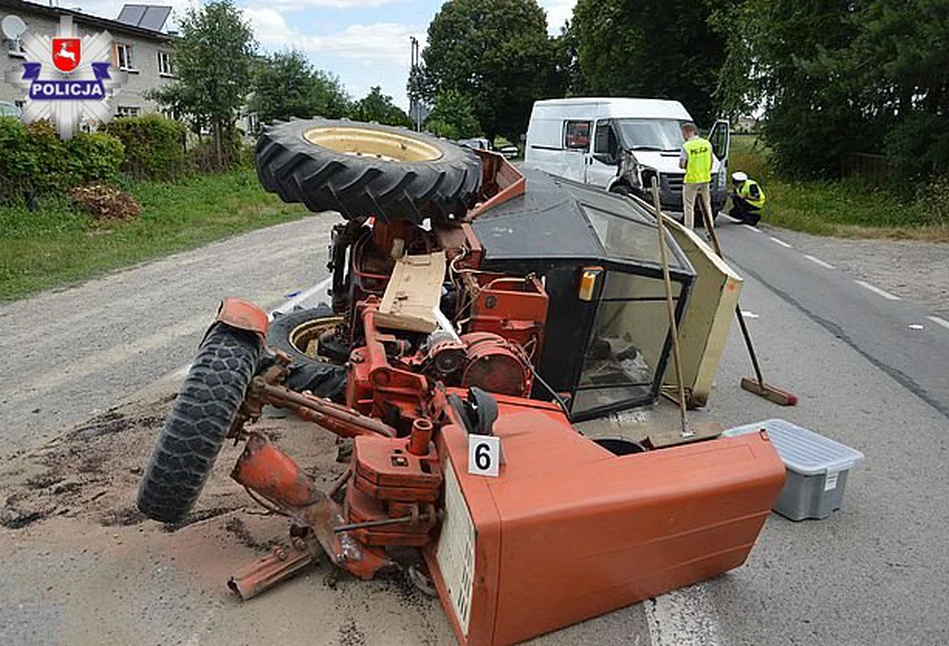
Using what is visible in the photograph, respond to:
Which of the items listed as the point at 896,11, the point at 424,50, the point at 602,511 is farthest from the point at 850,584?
the point at 424,50

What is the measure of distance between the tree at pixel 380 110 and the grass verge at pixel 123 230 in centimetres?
1709

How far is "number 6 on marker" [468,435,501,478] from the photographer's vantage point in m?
2.90

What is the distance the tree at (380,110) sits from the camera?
37750mm

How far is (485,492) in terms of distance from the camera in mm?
2812

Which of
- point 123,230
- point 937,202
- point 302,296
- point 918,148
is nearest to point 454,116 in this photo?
point 918,148

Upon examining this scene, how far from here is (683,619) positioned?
133 inches

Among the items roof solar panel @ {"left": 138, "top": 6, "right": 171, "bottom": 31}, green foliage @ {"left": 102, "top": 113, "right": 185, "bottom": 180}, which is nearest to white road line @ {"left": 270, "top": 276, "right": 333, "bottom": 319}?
green foliage @ {"left": 102, "top": 113, "right": 185, "bottom": 180}

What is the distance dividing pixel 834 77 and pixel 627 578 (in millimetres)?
20692

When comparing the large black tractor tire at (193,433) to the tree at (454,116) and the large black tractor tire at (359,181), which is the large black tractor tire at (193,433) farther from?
the tree at (454,116)

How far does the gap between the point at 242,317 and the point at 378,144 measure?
2425 millimetres

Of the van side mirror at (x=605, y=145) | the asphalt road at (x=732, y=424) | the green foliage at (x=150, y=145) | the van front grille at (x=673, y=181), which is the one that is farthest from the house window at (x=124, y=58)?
the van front grille at (x=673, y=181)

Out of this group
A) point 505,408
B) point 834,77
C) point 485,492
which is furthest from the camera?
point 834,77

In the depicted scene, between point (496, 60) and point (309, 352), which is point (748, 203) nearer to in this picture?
point (309, 352)

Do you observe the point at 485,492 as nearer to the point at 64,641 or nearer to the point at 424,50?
the point at 64,641
